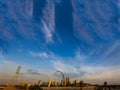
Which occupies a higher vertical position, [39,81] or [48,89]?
[39,81]

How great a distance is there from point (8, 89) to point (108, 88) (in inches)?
3180

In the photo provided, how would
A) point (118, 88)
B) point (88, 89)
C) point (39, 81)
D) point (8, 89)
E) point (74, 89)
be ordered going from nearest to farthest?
1. point (8, 89)
2. point (88, 89)
3. point (74, 89)
4. point (118, 88)
5. point (39, 81)

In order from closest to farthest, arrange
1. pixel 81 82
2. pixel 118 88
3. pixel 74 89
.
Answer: pixel 74 89, pixel 81 82, pixel 118 88

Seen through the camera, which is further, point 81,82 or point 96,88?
point 81,82

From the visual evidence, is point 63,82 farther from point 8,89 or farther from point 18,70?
point 8,89

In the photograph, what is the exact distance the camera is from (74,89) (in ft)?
490

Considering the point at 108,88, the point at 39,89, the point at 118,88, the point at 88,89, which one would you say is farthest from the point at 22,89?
the point at 118,88

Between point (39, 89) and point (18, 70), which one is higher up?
point (18, 70)

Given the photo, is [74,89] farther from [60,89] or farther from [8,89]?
[8,89]

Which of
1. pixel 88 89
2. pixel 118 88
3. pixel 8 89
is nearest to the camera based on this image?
pixel 8 89

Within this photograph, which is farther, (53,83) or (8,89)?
(53,83)

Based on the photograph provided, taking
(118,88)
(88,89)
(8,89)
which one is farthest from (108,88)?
(8,89)

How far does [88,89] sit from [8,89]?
53.8m

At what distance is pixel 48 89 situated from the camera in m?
158
